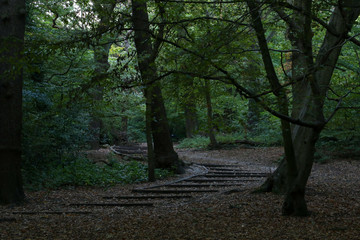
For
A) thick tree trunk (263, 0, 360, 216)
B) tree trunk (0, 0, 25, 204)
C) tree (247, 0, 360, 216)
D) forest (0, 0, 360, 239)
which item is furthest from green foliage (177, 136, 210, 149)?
tree (247, 0, 360, 216)

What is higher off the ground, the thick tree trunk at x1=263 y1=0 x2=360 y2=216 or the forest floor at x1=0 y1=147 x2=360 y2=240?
the thick tree trunk at x1=263 y1=0 x2=360 y2=216

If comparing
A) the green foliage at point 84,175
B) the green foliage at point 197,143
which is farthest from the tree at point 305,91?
the green foliage at point 197,143

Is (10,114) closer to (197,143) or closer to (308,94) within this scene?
(308,94)

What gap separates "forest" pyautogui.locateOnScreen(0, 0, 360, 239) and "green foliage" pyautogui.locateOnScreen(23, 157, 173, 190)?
0.14ft

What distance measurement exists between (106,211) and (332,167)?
8854 millimetres

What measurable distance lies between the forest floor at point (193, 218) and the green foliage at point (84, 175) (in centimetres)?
84

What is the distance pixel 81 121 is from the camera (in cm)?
1188

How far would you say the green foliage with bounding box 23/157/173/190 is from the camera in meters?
9.61

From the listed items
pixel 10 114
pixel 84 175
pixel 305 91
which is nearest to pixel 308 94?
pixel 305 91

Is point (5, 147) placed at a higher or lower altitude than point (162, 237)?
higher

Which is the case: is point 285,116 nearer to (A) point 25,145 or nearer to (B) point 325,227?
(B) point 325,227

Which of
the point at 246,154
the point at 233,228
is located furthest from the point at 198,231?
the point at 246,154

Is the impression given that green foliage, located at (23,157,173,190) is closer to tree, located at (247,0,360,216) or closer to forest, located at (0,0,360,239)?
forest, located at (0,0,360,239)

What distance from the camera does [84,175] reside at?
10344 millimetres
